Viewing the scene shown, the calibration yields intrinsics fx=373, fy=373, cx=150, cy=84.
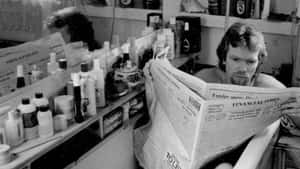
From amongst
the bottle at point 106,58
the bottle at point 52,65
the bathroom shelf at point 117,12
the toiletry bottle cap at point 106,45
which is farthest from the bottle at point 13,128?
the bathroom shelf at point 117,12

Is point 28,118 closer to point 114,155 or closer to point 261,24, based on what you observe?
point 114,155

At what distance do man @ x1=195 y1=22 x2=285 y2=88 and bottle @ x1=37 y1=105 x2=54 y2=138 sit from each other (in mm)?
956

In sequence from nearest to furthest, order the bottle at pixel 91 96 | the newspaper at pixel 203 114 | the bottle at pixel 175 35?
the newspaper at pixel 203 114 → the bottle at pixel 91 96 → the bottle at pixel 175 35

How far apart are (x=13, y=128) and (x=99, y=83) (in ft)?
1.38

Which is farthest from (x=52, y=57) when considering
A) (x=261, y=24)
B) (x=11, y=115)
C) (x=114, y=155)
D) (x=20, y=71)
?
(x=261, y=24)

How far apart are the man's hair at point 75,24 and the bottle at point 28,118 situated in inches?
21.0

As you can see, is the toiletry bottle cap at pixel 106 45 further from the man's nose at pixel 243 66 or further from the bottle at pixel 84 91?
the man's nose at pixel 243 66

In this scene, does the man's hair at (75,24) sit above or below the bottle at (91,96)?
above

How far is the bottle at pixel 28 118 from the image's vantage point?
1.23 m

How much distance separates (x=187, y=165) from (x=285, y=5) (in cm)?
133

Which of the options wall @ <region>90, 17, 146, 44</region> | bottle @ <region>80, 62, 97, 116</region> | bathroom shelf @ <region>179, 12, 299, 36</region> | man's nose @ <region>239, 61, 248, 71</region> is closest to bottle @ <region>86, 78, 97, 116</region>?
bottle @ <region>80, 62, 97, 116</region>

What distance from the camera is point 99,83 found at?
59.8 inches

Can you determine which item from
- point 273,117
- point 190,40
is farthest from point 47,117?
point 190,40

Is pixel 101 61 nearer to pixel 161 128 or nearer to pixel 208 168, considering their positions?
pixel 161 128
